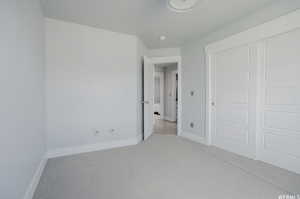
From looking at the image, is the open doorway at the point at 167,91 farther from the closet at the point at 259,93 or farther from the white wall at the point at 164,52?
the closet at the point at 259,93

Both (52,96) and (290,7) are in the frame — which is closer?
(290,7)

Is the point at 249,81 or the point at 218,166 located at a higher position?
the point at 249,81

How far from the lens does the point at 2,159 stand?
103 centimetres

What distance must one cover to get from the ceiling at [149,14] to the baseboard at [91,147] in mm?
2315

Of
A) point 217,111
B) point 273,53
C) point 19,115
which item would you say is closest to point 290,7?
point 273,53

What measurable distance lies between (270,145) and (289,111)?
1.96 feet

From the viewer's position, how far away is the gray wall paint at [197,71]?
2.58 metres

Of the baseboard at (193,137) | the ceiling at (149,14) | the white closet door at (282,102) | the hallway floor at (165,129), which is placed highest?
the ceiling at (149,14)

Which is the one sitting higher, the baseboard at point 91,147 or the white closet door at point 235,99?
the white closet door at point 235,99

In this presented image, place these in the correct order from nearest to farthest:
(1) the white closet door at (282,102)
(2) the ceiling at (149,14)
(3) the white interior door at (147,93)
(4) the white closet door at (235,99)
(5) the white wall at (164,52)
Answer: (1) the white closet door at (282,102)
(2) the ceiling at (149,14)
(4) the white closet door at (235,99)
(3) the white interior door at (147,93)
(5) the white wall at (164,52)

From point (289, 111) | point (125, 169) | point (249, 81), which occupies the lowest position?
point (125, 169)

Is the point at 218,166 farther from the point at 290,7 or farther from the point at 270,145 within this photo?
the point at 290,7

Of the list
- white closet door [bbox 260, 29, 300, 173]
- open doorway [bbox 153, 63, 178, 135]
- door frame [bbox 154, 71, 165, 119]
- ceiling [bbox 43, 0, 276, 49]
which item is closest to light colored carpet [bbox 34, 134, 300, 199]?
white closet door [bbox 260, 29, 300, 173]

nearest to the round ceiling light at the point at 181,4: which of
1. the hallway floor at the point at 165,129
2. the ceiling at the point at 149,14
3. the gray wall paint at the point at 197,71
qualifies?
the ceiling at the point at 149,14
